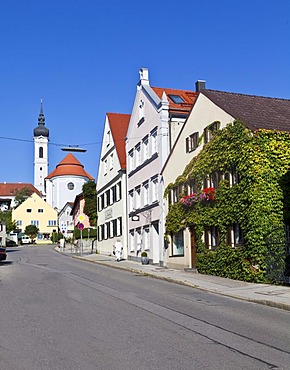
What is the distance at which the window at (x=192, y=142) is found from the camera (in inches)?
956

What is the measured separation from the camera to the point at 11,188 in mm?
144250

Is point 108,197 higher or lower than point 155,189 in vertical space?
higher

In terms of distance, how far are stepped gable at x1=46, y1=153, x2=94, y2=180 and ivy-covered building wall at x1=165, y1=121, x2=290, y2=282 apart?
95.6 m

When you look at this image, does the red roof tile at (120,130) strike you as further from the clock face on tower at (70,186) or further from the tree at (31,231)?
the clock face on tower at (70,186)

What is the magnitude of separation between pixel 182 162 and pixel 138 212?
9.03 m

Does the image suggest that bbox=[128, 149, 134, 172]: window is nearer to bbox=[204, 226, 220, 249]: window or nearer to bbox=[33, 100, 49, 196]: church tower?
bbox=[204, 226, 220, 249]: window

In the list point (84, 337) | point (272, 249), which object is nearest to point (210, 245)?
point (272, 249)

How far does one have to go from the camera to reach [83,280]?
20.0 m

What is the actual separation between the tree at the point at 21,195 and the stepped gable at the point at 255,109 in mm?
106891

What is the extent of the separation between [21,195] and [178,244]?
106876mm

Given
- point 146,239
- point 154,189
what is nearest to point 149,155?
point 154,189

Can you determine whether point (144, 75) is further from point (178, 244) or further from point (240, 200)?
point (240, 200)

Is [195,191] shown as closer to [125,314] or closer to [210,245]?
[210,245]

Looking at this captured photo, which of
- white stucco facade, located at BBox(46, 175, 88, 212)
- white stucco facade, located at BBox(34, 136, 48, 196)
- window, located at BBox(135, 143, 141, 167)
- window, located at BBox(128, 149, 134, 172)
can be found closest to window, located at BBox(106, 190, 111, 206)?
window, located at BBox(128, 149, 134, 172)
